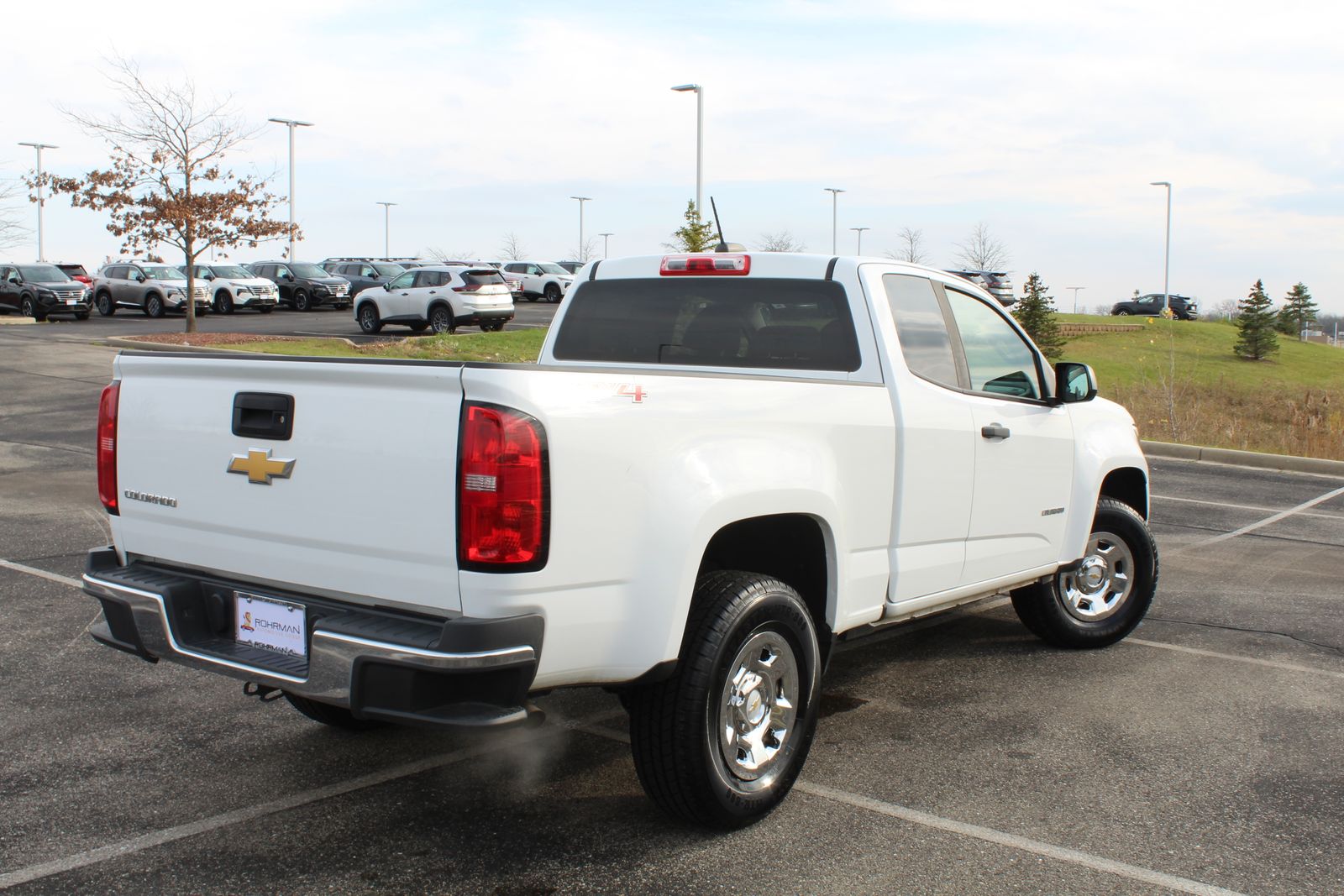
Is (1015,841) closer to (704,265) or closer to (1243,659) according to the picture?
(704,265)

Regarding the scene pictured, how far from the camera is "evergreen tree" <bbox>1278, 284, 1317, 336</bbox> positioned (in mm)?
56781

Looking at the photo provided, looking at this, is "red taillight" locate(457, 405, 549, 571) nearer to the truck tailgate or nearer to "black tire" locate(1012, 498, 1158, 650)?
the truck tailgate

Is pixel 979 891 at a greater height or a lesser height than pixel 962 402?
lesser

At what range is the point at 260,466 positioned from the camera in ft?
12.3

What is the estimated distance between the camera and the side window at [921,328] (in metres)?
5.11

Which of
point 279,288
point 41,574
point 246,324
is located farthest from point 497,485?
point 279,288

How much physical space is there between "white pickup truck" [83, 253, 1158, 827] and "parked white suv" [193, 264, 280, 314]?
37747 millimetres

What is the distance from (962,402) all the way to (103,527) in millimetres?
6924

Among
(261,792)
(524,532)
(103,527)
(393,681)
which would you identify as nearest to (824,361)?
(524,532)

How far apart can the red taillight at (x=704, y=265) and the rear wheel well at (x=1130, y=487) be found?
2.71 m

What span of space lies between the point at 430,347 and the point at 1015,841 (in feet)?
74.3

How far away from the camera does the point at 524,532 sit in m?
3.35

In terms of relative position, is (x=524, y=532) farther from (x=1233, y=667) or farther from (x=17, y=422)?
(x=17, y=422)

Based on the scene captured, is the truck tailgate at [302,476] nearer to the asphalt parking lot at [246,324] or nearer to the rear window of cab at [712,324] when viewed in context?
the rear window of cab at [712,324]
